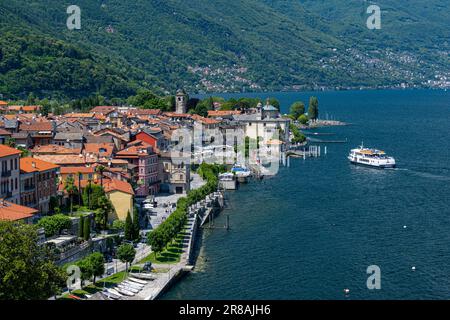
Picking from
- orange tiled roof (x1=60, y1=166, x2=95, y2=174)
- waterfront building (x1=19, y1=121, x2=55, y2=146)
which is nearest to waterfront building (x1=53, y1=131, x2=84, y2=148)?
waterfront building (x1=19, y1=121, x2=55, y2=146)

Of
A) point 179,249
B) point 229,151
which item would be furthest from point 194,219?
point 229,151

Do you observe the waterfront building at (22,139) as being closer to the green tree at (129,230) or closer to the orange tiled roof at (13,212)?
the green tree at (129,230)

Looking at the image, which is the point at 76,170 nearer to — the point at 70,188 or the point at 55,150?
the point at 70,188

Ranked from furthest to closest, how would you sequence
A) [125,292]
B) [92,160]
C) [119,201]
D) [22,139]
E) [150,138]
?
[150,138] → [22,139] → [92,160] → [119,201] → [125,292]

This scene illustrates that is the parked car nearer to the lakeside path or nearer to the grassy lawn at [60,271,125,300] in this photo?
the lakeside path

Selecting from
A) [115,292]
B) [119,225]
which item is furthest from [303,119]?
[115,292]
